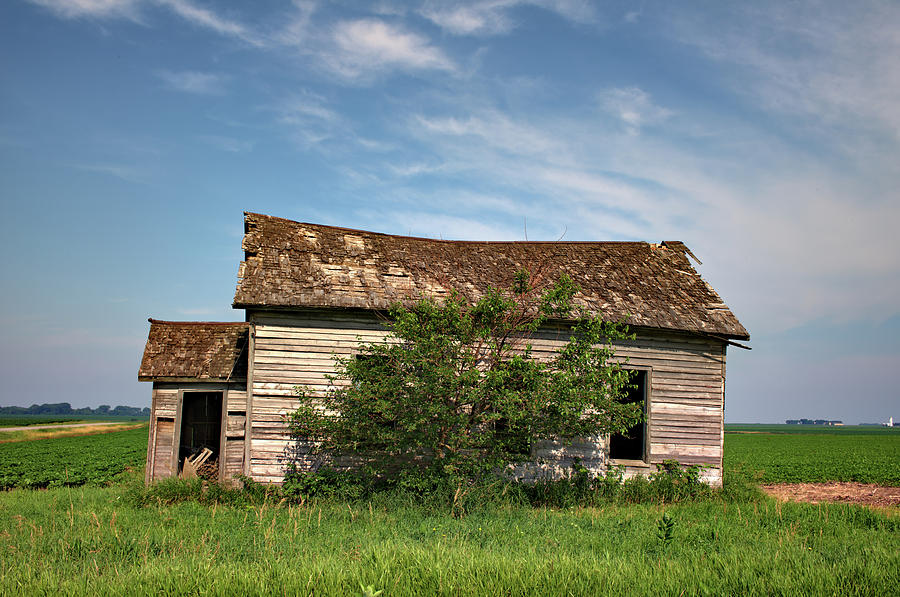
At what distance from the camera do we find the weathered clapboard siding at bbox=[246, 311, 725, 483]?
11.5m

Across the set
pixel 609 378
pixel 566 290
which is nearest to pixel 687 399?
pixel 609 378

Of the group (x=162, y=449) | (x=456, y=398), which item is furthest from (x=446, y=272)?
(x=162, y=449)

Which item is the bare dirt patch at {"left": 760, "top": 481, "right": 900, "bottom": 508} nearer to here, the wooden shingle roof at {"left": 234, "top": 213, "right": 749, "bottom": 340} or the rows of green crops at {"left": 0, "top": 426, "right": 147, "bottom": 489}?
the wooden shingle roof at {"left": 234, "top": 213, "right": 749, "bottom": 340}

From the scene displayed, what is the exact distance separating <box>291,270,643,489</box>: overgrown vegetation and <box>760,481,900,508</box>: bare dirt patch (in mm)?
6791

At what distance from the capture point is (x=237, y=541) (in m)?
7.15

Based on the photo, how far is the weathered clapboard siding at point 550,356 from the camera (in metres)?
11.5

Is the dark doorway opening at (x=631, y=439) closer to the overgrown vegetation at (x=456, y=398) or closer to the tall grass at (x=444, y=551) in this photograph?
the overgrown vegetation at (x=456, y=398)

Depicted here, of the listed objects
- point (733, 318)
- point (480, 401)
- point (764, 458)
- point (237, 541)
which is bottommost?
point (764, 458)

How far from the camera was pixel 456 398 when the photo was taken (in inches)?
401

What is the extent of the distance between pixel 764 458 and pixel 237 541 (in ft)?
89.4

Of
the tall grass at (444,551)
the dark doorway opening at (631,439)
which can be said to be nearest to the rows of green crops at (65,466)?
the tall grass at (444,551)

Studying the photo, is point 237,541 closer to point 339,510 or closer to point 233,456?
point 339,510

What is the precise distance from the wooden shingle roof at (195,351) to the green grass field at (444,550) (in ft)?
10.1

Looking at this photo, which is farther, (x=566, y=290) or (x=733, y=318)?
(x=733, y=318)
